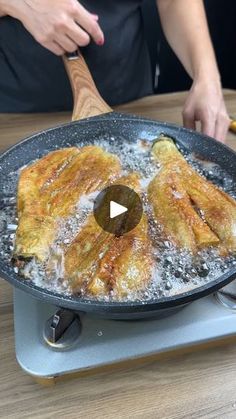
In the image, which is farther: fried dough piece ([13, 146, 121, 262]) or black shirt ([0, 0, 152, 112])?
black shirt ([0, 0, 152, 112])

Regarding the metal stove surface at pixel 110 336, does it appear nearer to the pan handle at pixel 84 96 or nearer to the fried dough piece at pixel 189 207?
the fried dough piece at pixel 189 207

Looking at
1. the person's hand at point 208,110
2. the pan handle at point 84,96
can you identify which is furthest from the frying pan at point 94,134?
the person's hand at point 208,110

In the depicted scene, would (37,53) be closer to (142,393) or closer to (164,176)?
(164,176)

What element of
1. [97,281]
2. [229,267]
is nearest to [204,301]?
[229,267]

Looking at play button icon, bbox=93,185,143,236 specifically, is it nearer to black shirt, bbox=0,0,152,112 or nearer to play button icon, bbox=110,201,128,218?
play button icon, bbox=110,201,128,218

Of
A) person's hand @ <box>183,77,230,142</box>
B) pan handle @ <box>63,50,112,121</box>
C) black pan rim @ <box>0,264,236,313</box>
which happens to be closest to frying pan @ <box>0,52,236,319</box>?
pan handle @ <box>63,50,112,121</box>

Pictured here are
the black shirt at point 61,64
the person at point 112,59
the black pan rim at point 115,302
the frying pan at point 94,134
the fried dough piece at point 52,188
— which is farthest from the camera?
the black shirt at point 61,64
